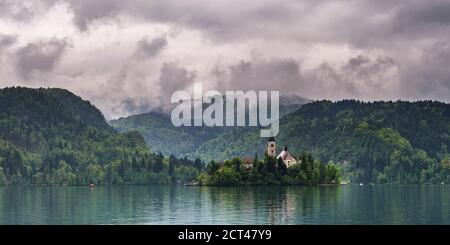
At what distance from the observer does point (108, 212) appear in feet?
328

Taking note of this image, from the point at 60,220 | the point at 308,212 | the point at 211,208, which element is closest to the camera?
the point at 60,220

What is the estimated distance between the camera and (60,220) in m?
87.1
